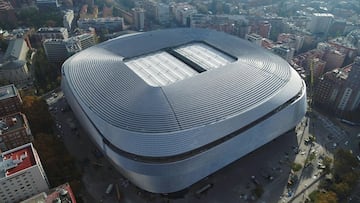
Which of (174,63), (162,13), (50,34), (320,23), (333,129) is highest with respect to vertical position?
(174,63)

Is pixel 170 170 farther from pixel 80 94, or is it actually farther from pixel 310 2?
pixel 310 2

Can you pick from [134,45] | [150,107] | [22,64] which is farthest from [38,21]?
[150,107]

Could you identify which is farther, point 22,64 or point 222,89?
point 22,64

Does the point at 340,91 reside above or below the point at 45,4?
below

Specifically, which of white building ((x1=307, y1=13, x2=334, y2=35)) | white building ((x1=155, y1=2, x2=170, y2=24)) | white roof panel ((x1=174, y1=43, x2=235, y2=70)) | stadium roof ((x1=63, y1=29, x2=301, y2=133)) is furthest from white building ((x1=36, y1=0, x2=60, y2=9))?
white building ((x1=307, y1=13, x2=334, y2=35))

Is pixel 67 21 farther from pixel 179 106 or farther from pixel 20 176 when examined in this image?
pixel 20 176

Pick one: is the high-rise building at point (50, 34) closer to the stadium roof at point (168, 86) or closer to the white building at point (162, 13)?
the stadium roof at point (168, 86)

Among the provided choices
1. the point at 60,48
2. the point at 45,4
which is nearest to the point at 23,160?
the point at 60,48
